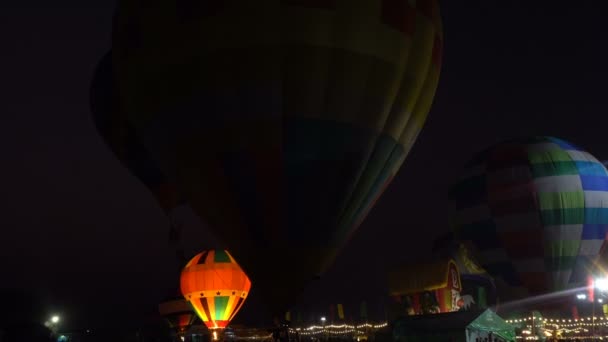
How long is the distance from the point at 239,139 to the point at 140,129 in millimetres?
2696

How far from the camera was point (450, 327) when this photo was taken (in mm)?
13984

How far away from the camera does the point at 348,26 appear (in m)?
10.6

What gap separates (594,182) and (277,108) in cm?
1552

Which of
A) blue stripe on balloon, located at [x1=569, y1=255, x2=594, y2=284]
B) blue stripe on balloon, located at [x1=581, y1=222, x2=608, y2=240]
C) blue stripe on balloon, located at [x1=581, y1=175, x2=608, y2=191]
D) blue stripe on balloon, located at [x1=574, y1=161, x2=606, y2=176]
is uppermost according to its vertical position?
blue stripe on balloon, located at [x1=574, y1=161, x2=606, y2=176]

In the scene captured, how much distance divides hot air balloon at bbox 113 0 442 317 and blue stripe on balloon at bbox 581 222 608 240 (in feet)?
41.7

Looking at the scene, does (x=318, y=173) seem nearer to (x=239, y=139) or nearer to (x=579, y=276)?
(x=239, y=139)

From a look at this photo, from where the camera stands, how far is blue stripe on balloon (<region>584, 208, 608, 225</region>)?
20828 mm

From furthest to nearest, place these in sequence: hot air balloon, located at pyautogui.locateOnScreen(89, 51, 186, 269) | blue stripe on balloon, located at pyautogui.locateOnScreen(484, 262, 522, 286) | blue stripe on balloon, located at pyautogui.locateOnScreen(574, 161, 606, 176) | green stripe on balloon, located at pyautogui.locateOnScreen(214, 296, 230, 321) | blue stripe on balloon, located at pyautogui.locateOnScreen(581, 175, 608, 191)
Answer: green stripe on balloon, located at pyautogui.locateOnScreen(214, 296, 230, 321) < blue stripe on balloon, located at pyautogui.locateOnScreen(484, 262, 522, 286) < blue stripe on balloon, located at pyautogui.locateOnScreen(574, 161, 606, 176) < blue stripe on balloon, located at pyautogui.locateOnScreen(581, 175, 608, 191) < hot air balloon, located at pyautogui.locateOnScreen(89, 51, 186, 269)

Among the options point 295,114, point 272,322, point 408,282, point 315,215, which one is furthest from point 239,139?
point 408,282

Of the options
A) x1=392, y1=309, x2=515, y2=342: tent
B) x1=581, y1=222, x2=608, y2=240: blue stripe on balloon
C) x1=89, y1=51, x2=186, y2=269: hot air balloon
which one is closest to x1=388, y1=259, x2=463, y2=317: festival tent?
x1=581, y1=222, x2=608, y2=240: blue stripe on balloon

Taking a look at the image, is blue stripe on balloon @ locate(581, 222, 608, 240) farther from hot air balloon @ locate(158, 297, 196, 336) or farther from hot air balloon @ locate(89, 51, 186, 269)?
hot air balloon @ locate(158, 297, 196, 336)

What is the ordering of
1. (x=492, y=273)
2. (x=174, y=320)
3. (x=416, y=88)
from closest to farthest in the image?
1. (x=416, y=88)
2. (x=492, y=273)
3. (x=174, y=320)

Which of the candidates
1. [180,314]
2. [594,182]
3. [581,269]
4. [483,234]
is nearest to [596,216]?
[594,182]

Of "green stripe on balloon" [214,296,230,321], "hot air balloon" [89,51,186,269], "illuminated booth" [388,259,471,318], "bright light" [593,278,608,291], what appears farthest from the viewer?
"green stripe on balloon" [214,296,230,321]
